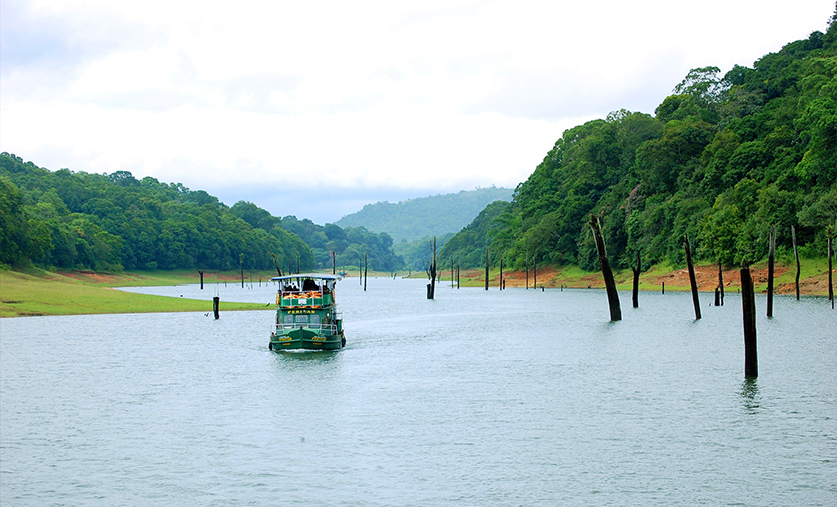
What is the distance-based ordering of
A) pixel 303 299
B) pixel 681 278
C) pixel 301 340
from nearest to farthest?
pixel 301 340, pixel 303 299, pixel 681 278

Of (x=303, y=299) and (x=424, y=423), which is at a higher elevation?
(x=303, y=299)

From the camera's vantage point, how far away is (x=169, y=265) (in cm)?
18800

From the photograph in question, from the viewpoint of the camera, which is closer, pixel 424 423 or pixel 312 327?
pixel 424 423

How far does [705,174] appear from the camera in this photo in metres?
119

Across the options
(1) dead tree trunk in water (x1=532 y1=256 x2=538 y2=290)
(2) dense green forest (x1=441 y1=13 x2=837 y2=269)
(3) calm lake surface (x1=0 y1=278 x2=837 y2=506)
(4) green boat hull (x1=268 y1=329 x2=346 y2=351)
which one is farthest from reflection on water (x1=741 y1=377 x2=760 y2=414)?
(1) dead tree trunk in water (x1=532 y1=256 x2=538 y2=290)

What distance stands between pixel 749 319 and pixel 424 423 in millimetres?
14736

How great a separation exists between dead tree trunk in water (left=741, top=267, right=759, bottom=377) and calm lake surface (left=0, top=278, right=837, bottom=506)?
0.81 meters

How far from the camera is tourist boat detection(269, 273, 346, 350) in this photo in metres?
45.6

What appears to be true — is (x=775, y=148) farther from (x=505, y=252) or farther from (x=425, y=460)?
(x=425, y=460)

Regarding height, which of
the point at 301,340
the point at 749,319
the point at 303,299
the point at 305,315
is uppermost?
the point at 303,299

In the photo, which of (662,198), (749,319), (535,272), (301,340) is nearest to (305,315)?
(301,340)

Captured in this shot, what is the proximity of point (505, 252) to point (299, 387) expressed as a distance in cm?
15199

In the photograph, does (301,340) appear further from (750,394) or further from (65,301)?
(65,301)

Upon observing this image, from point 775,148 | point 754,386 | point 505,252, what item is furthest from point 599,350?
point 505,252
